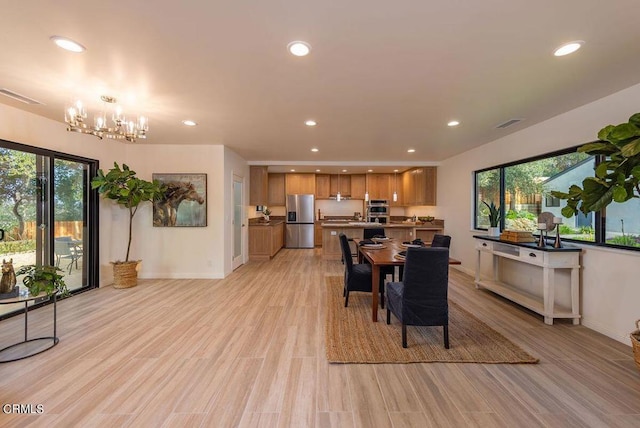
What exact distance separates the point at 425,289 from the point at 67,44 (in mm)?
3463

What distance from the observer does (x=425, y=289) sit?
8.23 ft

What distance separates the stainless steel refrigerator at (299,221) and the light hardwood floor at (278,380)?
5380 mm

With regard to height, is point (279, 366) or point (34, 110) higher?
point (34, 110)

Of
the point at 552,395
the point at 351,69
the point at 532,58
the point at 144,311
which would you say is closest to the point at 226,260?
the point at 144,311

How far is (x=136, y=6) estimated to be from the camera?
61.3 inches

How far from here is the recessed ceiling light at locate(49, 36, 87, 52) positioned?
1866 millimetres

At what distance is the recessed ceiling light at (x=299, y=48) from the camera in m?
1.90

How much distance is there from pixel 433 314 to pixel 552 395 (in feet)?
3.01

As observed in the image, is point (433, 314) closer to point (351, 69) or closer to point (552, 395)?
point (552, 395)

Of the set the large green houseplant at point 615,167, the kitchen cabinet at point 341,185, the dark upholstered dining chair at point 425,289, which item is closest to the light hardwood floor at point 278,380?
the dark upholstered dining chair at point 425,289

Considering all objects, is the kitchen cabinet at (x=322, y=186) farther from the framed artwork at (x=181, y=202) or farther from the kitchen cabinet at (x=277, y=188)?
the framed artwork at (x=181, y=202)

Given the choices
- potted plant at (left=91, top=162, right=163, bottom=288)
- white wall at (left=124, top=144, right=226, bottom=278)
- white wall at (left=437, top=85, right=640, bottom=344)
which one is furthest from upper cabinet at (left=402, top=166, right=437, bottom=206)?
potted plant at (left=91, top=162, right=163, bottom=288)

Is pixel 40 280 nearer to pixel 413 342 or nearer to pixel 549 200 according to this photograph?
pixel 413 342

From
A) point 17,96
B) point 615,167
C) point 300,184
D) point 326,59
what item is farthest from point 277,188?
point 615,167
